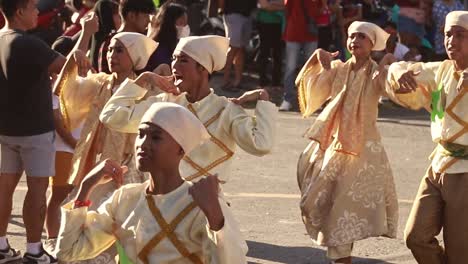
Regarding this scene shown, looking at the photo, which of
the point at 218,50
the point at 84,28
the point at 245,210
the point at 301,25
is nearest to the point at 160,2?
the point at 301,25

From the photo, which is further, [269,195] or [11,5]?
[269,195]

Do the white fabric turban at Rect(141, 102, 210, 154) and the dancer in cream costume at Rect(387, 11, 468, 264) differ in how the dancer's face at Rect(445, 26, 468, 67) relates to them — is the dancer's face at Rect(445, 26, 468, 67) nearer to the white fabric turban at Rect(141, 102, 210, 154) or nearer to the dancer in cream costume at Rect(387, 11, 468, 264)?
the dancer in cream costume at Rect(387, 11, 468, 264)

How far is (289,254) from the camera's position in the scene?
1040cm

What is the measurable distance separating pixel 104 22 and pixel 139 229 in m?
5.11

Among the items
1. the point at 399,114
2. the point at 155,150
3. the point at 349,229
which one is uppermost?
the point at 155,150

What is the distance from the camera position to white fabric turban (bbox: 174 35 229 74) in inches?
309

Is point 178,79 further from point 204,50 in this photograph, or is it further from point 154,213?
point 154,213

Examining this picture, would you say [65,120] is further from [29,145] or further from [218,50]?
[218,50]

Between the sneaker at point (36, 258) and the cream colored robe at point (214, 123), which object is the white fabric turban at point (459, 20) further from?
Answer: the sneaker at point (36, 258)

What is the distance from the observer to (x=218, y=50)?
26.2 feet

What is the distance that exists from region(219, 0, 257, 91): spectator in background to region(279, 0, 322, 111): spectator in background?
82cm

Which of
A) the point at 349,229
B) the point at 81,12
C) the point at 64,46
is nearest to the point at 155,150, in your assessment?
the point at 349,229

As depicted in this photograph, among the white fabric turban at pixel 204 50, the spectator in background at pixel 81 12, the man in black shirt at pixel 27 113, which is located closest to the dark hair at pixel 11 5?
the man in black shirt at pixel 27 113

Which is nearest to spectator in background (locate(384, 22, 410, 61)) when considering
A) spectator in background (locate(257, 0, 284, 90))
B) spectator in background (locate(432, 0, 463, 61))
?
spectator in background (locate(432, 0, 463, 61))
